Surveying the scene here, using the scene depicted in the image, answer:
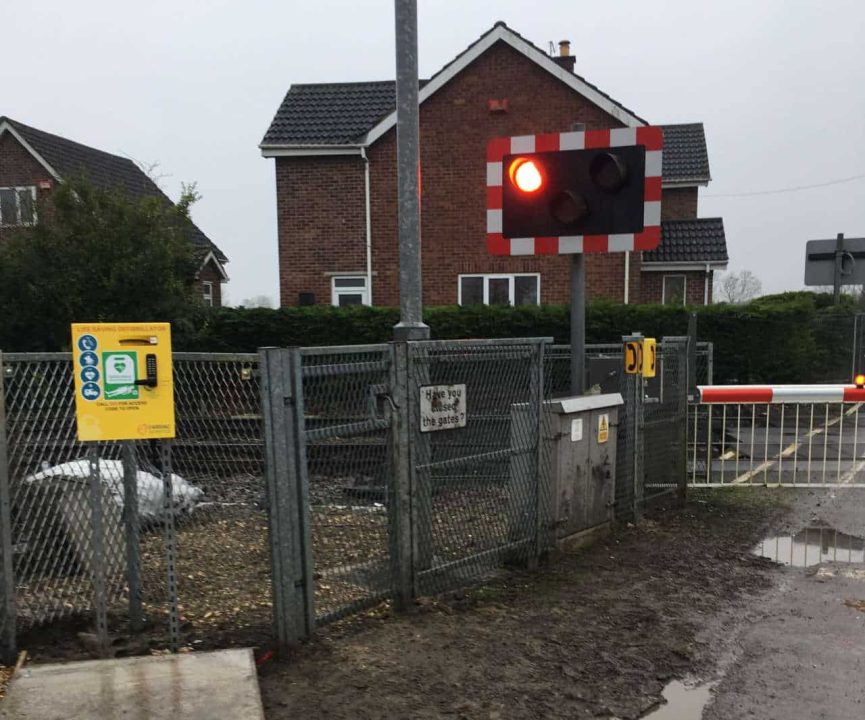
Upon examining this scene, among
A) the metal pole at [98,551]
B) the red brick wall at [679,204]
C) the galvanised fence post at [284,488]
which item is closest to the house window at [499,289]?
the red brick wall at [679,204]

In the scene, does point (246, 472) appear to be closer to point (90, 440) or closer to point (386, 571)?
point (90, 440)

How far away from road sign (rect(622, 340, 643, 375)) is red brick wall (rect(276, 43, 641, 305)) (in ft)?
35.8

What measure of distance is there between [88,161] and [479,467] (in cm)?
2769

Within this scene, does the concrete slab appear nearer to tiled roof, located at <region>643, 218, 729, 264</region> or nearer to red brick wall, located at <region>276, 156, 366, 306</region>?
red brick wall, located at <region>276, 156, 366, 306</region>

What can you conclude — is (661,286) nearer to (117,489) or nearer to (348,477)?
(348,477)

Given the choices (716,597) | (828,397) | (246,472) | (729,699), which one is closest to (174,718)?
(246,472)

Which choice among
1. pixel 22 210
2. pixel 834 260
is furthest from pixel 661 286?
pixel 22 210

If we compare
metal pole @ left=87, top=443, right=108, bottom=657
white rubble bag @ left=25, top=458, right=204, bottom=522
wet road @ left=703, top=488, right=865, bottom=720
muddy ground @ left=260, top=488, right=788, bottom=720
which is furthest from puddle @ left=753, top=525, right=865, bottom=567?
metal pole @ left=87, top=443, right=108, bottom=657

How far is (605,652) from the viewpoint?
407 cm

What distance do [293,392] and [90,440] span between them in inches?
41.0

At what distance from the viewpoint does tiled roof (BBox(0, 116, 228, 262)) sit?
25172 mm

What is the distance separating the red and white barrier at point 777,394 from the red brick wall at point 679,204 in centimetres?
1471

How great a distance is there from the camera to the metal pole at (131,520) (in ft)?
13.0

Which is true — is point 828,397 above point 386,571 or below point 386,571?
above
